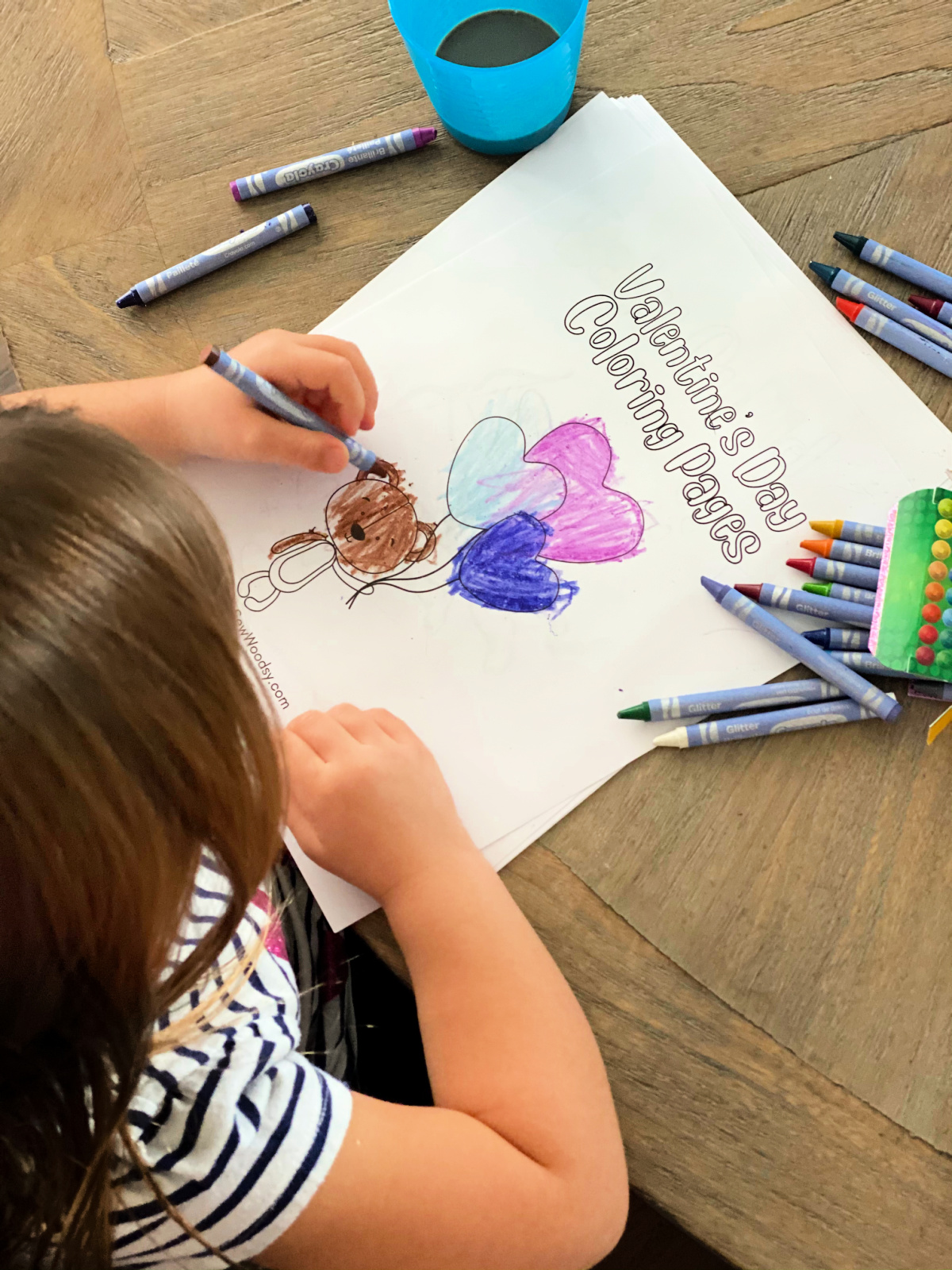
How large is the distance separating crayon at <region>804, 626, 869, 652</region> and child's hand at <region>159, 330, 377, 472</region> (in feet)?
0.99

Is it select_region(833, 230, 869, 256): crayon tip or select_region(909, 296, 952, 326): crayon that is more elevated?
select_region(833, 230, 869, 256): crayon tip

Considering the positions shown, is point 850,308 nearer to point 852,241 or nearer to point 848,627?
point 852,241

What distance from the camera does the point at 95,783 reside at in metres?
0.34

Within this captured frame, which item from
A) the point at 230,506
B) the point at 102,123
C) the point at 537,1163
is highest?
the point at 102,123

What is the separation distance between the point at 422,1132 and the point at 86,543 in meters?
0.33

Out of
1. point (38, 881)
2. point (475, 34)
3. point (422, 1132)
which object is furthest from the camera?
point (475, 34)

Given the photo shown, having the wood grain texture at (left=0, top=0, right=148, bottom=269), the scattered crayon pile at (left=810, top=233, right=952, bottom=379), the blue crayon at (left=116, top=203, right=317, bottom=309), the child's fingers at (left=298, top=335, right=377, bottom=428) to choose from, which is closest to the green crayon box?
the scattered crayon pile at (left=810, top=233, right=952, bottom=379)

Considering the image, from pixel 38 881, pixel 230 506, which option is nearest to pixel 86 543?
pixel 38 881

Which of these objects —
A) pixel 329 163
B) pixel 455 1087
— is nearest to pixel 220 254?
pixel 329 163

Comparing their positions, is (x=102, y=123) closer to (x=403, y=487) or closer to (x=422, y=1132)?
(x=403, y=487)

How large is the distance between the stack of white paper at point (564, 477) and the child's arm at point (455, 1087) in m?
0.03

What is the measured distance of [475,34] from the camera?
0.56 metres

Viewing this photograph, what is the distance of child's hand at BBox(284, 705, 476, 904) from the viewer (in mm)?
496

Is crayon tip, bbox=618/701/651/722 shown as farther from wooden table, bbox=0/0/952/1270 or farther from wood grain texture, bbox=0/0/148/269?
wood grain texture, bbox=0/0/148/269
